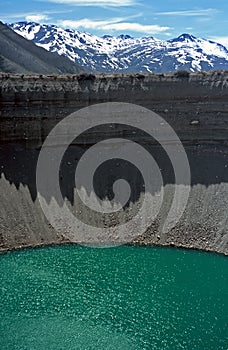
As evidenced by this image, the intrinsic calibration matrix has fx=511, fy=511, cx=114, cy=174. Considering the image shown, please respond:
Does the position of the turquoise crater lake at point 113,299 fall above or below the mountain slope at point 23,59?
below

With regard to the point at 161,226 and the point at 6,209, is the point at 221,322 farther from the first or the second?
the point at 6,209

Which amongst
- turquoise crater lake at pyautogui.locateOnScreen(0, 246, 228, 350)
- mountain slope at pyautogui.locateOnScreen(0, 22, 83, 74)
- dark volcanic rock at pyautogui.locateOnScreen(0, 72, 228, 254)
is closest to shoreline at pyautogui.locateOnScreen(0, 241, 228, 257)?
turquoise crater lake at pyautogui.locateOnScreen(0, 246, 228, 350)

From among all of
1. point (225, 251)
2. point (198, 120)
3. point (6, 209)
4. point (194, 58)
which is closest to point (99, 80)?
point (198, 120)

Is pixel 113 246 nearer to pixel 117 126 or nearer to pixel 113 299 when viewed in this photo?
pixel 113 299

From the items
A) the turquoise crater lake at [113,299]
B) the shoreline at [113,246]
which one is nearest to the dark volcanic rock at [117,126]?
the shoreline at [113,246]

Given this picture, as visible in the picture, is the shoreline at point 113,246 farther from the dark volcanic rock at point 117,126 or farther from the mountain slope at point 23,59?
the mountain slope at point 23,59

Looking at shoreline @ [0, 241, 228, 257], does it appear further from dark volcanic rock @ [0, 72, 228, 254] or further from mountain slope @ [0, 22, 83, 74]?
mountain slope @ [0, 22, 83, 74]
